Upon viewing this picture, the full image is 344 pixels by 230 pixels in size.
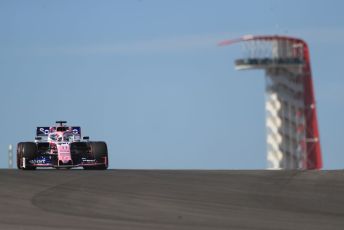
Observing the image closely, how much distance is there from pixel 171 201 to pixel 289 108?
110m

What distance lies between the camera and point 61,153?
3331cm

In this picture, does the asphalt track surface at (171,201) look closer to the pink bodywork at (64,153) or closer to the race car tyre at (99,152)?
the pink bodywork at (64,153)

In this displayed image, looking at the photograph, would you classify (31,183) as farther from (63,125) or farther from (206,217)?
(63,125)

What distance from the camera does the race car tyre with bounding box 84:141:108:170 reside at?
3359cm

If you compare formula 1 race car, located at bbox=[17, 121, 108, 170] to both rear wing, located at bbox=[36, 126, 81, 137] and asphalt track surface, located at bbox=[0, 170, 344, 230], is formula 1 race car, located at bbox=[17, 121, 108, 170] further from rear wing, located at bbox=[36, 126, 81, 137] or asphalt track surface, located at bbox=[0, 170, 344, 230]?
asphalt track surface, located at bbox=[0, 170, 344, 230]

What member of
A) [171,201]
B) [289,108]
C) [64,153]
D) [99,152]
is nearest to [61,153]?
[64,153]

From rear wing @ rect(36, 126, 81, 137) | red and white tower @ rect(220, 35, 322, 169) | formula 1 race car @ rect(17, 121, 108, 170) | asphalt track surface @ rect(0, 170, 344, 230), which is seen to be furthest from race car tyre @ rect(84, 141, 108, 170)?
red and white tower @ rect(220, 35, 322, 169)

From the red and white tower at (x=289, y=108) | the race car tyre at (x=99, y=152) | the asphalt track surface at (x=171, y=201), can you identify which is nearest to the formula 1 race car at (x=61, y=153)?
the race car tyre at (x=99, y=152)

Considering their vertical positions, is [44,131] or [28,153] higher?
[44,131]

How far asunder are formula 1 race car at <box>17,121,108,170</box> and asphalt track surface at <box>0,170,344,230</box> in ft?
20.2

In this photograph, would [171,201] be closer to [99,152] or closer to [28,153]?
[28,153]

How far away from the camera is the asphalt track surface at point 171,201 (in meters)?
17.8

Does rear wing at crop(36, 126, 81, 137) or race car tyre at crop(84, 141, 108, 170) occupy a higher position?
rear wing at crop(36, 126, 81, 137)

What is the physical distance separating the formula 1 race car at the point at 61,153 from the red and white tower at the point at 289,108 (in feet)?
305
